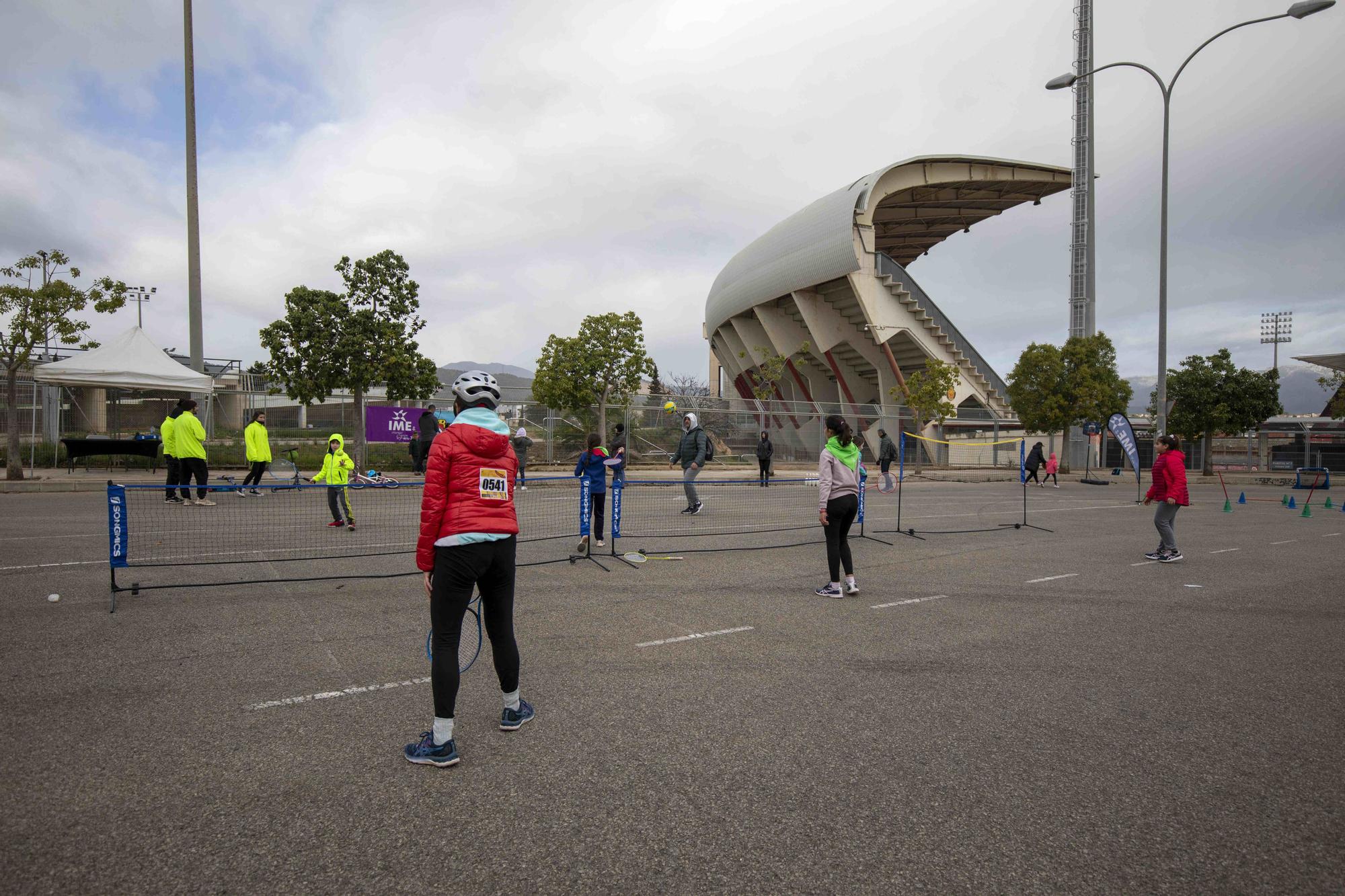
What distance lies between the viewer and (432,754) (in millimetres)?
3447

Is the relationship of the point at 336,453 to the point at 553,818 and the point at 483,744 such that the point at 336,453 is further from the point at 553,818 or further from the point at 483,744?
the point at 553,818

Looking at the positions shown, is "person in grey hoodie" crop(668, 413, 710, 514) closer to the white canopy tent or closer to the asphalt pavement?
the asphalt pavement

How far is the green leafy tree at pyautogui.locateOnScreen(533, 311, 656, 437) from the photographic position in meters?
27.9

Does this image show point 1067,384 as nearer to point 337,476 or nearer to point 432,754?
point 337,476

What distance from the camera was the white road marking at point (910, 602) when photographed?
22.4 feet

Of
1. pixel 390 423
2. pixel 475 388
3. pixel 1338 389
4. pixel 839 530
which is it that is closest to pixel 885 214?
pixel 1338 389

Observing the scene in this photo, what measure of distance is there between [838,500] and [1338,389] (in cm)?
4154

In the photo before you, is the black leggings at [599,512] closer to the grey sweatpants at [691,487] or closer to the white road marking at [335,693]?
the grey sweatpants at [691,487]

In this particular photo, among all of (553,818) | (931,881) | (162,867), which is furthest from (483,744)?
(931,881)

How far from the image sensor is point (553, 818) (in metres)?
2.97

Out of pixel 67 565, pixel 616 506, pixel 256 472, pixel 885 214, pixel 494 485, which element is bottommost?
pixel 67 565

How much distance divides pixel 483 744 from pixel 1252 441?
56.5 meters

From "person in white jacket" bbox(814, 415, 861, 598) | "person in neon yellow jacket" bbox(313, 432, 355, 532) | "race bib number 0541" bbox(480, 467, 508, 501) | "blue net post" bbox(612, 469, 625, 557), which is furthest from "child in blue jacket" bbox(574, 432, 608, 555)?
"race bib number 0541" bbox(480, 467, 508, 501)

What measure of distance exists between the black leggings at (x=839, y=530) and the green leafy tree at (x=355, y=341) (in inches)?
714
